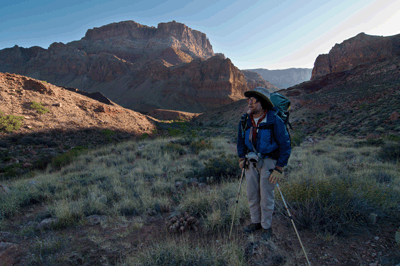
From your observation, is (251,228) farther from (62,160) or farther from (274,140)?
(62,160)

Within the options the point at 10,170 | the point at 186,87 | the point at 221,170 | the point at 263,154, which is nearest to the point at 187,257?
the point at 263,154

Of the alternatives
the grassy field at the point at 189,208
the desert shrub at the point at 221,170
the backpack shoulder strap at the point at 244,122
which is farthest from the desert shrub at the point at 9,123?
the backpack shoulder strap at the point at 244,122

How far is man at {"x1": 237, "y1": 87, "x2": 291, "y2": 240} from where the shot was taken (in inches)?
96.6

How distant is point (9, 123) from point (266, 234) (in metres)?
12.2

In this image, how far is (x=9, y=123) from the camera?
9.00m

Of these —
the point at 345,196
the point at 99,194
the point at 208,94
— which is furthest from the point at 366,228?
the point at 208,94

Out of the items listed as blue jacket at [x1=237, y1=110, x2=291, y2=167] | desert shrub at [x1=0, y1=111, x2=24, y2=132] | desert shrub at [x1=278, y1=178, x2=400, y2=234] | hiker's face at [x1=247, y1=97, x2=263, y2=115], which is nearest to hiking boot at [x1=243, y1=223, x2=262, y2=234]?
desert shrub at [x1=278, y1=178, x2=400, y2=234]

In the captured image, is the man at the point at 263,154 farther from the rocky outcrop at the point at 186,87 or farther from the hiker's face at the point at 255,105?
the rocky outcrop at the point at 186,87

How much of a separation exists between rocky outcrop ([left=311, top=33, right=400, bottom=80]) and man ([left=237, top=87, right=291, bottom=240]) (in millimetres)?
58594

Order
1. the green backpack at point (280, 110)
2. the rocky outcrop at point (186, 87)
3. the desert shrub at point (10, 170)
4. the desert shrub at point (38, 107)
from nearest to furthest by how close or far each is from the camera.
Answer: the green backpack at point (280, 110) < the desert shrub at point (10, 170) < the desert shrub at point (38, 107) < the rocky outcrop at point (186, 87)

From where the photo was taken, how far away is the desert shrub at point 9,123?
8711 mm

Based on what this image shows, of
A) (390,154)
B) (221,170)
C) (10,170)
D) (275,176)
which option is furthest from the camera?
(10,170)

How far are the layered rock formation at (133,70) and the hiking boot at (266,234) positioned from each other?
55.8 metres

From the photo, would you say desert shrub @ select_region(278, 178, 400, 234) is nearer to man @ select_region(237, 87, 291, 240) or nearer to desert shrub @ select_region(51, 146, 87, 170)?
man @ select_region(237, 87, 291, 240)
